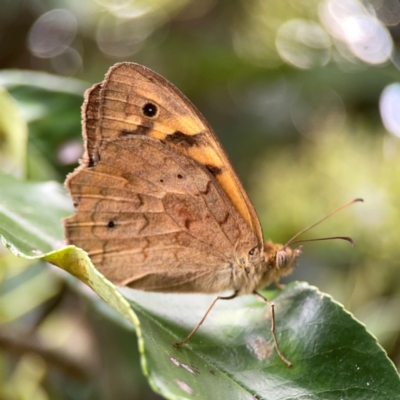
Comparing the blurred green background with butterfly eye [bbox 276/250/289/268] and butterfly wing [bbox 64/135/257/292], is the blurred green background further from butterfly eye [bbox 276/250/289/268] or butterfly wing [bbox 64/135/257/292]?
butterfly eye [bbox 276/250/289/268]

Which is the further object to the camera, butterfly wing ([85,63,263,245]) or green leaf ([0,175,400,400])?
butterfly wing ([85,63,263,245])

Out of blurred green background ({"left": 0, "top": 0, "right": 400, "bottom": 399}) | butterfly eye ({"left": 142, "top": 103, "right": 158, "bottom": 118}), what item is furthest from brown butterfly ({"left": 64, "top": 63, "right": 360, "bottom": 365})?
blurred green background ({"left": 0, "top": 0, "right": 400, "bottom": 399})

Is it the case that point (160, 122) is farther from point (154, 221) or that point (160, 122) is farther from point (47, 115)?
point (47, 115)

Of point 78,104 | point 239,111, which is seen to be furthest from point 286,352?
point 239,111

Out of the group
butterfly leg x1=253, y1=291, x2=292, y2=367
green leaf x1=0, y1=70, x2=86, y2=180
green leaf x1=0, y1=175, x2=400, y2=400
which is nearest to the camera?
green leaf x1=0, y1=175, x2=400, y2=400

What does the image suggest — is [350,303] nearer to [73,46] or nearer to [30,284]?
[30,284]

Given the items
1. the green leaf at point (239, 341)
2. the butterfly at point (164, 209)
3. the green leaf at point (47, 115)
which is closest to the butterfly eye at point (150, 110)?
the butterfly at point (164, 209)
